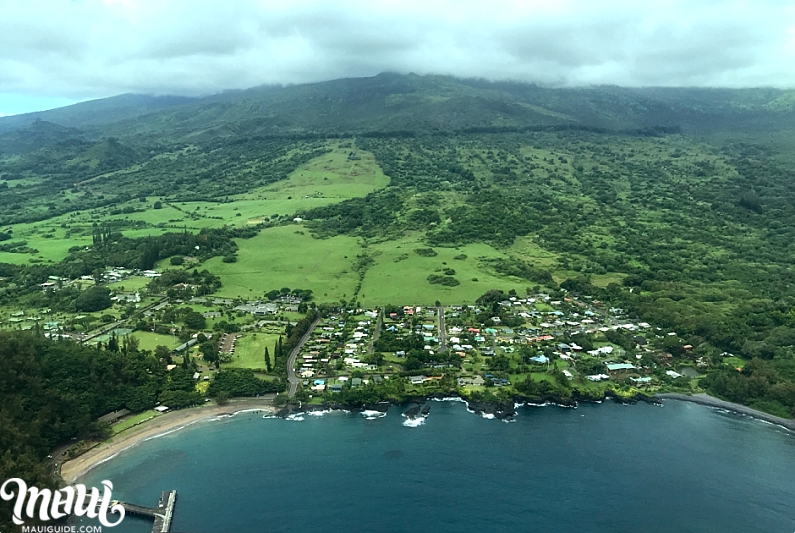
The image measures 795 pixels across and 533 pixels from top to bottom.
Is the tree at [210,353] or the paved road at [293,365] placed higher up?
the tree at [210,353]

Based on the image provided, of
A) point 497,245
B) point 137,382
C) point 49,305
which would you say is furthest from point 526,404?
point 49,305

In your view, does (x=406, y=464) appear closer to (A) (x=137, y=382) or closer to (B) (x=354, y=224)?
(A) (x=137, y=382)

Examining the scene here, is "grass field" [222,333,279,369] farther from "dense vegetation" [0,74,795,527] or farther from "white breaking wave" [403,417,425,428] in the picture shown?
"white breaking wave" [403,417,425,428]

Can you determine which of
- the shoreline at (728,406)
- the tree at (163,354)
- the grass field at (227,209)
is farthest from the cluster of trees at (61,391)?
the grass field at (227,209)

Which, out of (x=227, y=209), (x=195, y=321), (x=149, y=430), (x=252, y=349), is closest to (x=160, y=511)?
(x=149, y=430)

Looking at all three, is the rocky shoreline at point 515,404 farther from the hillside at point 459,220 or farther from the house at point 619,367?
the house at point 619,367
